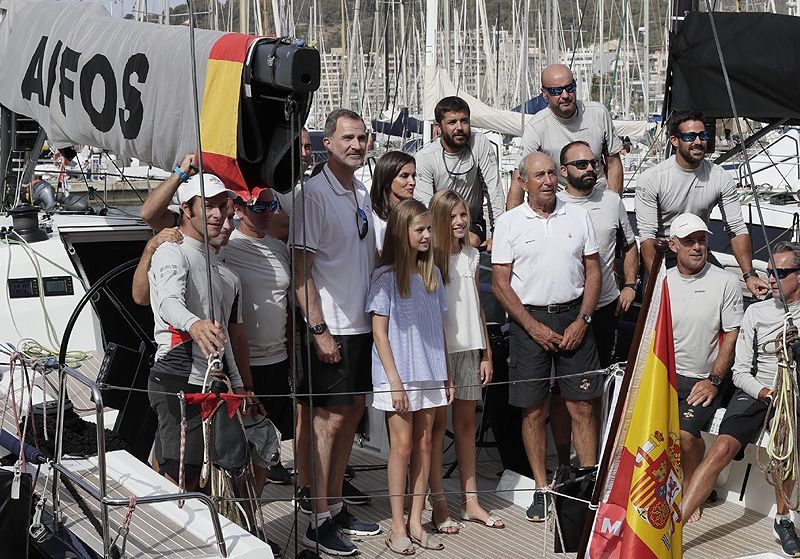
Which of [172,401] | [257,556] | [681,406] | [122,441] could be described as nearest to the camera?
[257,556]

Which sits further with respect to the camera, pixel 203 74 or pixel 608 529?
pixel 203 74

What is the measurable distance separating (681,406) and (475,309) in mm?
1152

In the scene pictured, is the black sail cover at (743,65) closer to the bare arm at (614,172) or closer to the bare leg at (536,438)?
the bare arm at (614,172)

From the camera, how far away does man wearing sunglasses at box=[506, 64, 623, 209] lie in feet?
21.1

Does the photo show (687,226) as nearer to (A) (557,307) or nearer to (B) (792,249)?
A: (B) (792,249)

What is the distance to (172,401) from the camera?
16.0ft

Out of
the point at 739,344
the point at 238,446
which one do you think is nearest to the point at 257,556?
the point at 238,446

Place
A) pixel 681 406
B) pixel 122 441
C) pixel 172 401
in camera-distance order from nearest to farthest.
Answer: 1. pixel 172 401
2. pixel 681 406
3. pixel 122 441

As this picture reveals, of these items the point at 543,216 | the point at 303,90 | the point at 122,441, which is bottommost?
the point at 122,441

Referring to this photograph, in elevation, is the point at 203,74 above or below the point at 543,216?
above

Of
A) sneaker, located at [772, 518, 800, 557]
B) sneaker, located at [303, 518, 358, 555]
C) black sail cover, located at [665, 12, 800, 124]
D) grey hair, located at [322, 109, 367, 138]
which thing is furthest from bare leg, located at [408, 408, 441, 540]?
black sail cover, located at [665, 12, 800, 124]

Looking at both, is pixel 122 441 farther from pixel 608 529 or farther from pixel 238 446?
pixel 608 529

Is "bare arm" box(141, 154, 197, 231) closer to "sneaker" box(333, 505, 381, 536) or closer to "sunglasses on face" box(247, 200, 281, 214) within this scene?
"sunglasses on face" box(247, 200, 281, 214)

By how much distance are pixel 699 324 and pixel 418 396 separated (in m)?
1.49
